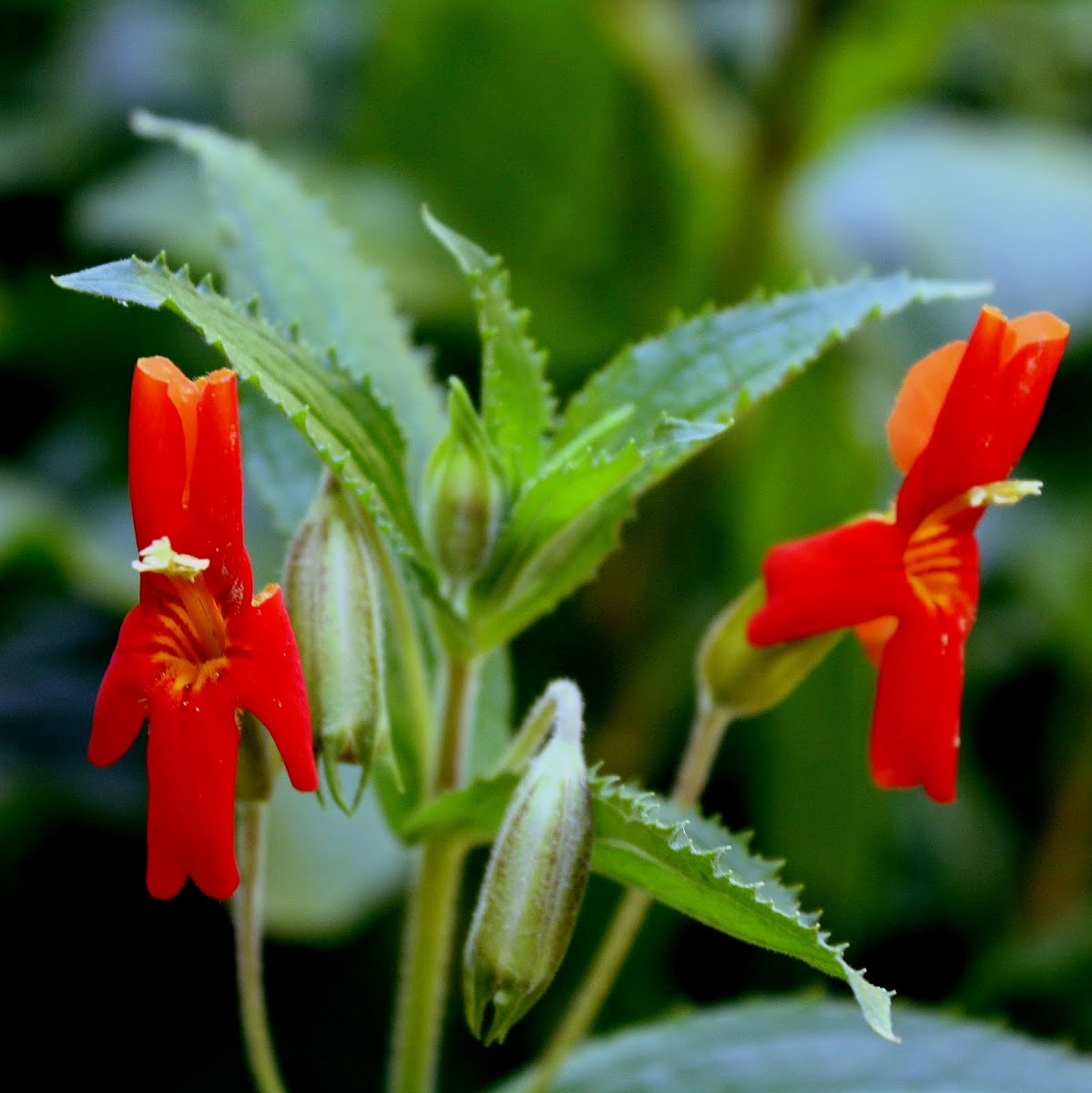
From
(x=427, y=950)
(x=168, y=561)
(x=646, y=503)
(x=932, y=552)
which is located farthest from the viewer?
(x=646, y=503)

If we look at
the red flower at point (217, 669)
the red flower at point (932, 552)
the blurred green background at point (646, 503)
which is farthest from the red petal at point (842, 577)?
the blurred green background at point (646, 503)

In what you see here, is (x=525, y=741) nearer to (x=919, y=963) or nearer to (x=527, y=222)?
(x=919, y=963)

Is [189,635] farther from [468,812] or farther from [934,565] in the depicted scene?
[934,565]

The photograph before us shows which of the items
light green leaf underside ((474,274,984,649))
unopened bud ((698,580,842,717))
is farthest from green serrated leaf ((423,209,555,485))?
unopened bud ((698,580,842,717))

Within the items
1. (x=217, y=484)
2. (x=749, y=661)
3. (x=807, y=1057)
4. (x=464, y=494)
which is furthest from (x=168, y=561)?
(x=807, y=1057)

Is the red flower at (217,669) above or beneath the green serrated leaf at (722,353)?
beneath

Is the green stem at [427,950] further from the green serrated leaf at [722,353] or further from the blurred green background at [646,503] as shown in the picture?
the blurred green background at [646,503]
